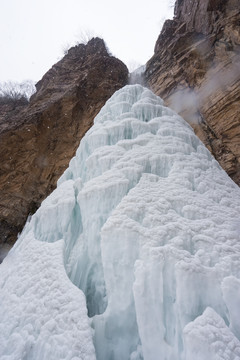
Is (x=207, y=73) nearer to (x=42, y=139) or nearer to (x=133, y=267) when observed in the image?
(x=42, y=139)

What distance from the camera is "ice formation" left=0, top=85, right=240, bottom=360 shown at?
2.24 metres

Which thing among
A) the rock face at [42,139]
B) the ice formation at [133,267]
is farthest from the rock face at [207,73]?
the ice formation at [133,267]

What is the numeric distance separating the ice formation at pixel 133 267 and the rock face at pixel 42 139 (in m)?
5.63

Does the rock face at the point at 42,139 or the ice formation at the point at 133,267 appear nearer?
the ice formation at the point at 133,267

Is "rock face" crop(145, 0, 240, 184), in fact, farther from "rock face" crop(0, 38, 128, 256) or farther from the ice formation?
the ice formation

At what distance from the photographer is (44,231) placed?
3947 millimetres

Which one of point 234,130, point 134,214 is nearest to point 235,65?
point 234,130

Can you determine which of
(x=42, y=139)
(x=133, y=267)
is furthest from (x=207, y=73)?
(x=133, y=267)

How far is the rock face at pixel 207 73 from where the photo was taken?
321 inches

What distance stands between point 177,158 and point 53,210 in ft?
7.33

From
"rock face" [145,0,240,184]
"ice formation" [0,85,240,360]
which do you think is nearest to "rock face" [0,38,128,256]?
"rock face" [145,0,240,184]

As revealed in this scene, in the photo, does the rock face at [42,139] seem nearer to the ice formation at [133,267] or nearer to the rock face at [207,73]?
the rock face at [207,73]

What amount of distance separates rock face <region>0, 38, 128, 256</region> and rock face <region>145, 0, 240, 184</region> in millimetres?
3146

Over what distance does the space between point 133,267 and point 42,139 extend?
28.6ft
